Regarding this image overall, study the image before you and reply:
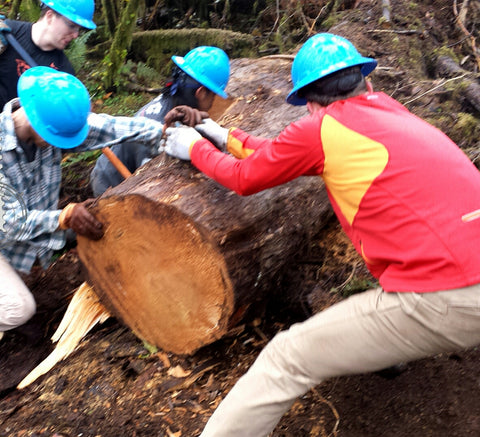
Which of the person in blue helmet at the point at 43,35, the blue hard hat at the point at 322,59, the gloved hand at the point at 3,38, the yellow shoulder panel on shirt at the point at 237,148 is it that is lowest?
the yellow shoulder panel on shirt at the point at 237,148

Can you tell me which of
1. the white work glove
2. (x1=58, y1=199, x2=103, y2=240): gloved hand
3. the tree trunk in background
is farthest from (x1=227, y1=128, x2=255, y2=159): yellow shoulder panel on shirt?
the tree trunk in background

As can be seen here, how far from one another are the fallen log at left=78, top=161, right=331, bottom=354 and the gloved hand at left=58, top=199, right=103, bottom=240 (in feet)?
0.16

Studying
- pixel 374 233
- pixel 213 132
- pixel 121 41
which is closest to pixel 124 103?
pixel 121 41

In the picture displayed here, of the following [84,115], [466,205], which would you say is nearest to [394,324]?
[466,205]

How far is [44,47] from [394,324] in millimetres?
3525

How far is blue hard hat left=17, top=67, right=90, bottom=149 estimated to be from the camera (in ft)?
9.81

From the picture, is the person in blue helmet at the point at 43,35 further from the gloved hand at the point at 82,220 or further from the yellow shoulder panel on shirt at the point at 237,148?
the yellow shoulder panel on shirt at the point at 237,148

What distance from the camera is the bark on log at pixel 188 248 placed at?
268 centimetres

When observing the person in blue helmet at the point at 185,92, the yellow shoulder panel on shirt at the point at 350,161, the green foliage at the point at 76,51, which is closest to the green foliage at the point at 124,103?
the green foliage at the point at 76,51

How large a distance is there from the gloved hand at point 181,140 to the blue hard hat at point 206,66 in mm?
1038

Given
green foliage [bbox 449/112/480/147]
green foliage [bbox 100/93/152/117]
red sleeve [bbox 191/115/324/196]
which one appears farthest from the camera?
green foliage [bbox 100/93/152/117]

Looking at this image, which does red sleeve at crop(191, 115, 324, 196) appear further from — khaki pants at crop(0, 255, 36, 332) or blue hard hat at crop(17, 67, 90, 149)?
khaki pants at crop(0, 255, 36, 332)

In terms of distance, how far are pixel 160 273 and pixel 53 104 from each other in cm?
117

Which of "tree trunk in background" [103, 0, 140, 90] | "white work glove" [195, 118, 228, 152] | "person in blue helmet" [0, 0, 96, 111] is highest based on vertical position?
"person in blue helmet" [0, 0, 96, 111]
